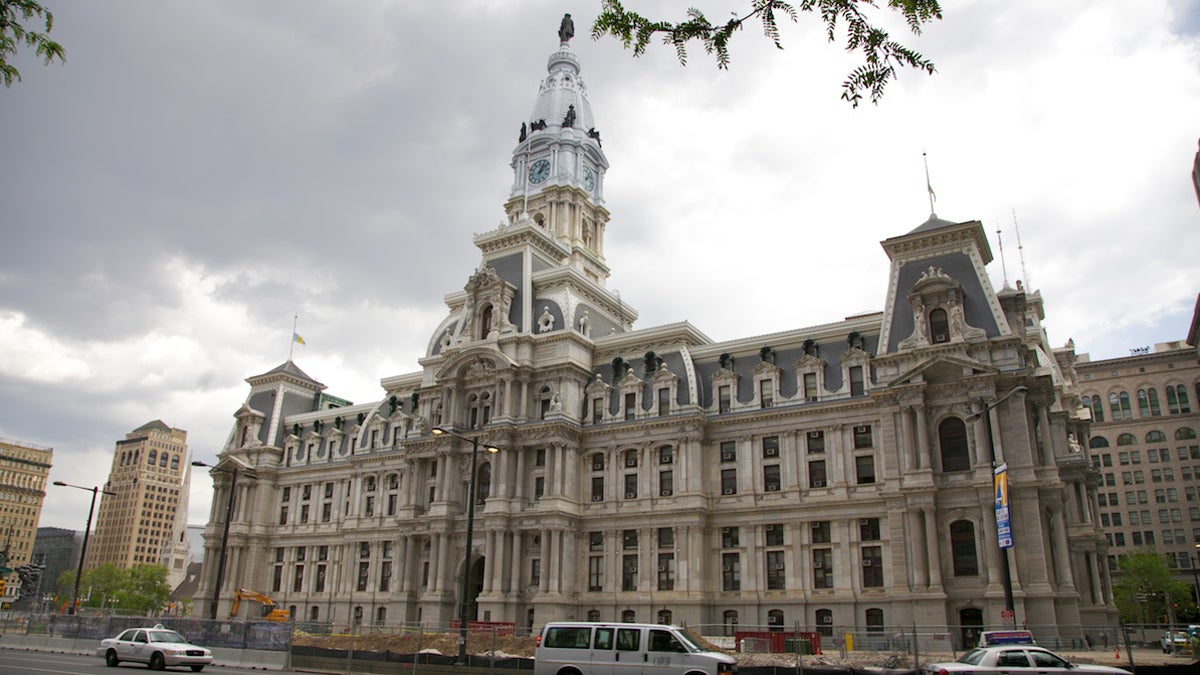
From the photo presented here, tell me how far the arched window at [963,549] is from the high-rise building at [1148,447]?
71.1 m

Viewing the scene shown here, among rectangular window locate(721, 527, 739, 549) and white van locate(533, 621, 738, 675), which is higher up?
rectangular window locate(721, 527, 739, 549)

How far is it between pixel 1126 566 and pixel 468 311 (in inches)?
2634

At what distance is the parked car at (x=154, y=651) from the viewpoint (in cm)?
3112

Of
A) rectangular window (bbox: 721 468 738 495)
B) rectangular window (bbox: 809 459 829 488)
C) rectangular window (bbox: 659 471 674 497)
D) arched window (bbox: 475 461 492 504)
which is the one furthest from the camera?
arched window (bbox: 475 461 492 504)

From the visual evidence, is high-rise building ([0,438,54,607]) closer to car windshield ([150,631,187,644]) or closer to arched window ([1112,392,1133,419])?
car windshield ([150,631,187,644])

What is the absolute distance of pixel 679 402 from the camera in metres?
63.6

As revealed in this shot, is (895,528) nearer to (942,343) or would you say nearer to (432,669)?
(942,343)

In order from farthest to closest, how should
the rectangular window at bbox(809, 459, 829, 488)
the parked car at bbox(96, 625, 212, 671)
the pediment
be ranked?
1. the rectangular window at bbox(809, 459, 829, 488)
2. the pediment
3. the parked car at bbox(96, 625, 212, 671)

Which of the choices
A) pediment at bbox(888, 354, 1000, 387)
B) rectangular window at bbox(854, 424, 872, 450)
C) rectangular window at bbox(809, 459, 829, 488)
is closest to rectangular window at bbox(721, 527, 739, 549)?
rectangular window at bbox(809, 459, 829, 488)

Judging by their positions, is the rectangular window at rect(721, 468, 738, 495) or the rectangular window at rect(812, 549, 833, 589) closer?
the rectangular window at rect(812, 549, 833, 589)

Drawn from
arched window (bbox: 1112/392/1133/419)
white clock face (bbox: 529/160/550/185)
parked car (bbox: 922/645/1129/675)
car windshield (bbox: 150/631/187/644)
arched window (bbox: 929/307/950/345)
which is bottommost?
car windshield (bbox: 150/631/187/644)

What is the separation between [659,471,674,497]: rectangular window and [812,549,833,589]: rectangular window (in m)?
10.9

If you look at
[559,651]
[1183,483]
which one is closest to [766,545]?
[559,651]

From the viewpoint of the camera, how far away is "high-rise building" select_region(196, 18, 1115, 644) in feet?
165
